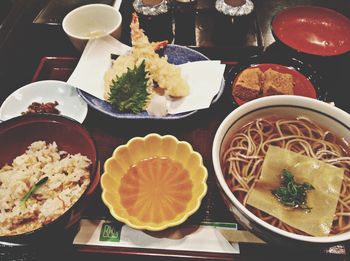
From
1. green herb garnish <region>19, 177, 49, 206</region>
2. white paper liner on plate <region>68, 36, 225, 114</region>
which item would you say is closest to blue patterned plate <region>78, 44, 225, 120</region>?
white paper liner on plate <region>68, 36, 225, 114</region>

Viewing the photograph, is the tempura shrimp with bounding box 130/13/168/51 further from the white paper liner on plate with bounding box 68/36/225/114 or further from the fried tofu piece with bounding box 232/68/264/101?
the fried tofu piece with bounding box 232/68/264/101

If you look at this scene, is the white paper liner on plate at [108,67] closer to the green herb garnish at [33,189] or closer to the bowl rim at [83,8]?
the bowl rim at [83,8]

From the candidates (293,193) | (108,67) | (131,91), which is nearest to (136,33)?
(108,67)

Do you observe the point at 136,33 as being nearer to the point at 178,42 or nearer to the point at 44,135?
the point at 178,42

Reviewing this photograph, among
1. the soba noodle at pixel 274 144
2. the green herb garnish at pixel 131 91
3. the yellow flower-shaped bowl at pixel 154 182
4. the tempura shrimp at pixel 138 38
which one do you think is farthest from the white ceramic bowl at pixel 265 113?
A: the tempura shrimp at pixel 138 38

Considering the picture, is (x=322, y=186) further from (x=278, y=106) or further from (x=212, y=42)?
(x=212, y=42)
